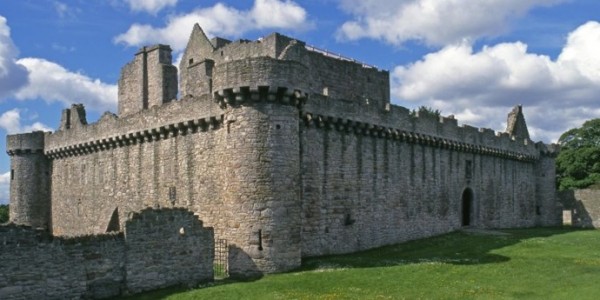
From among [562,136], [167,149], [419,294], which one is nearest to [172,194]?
[167,149]

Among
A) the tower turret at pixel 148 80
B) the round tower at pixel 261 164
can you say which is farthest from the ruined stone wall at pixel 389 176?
the tower turret at pixel 148 80

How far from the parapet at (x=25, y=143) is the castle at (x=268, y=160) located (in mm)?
76

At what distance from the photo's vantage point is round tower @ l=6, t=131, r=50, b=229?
3784 centimetres

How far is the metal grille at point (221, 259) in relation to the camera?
830 inches

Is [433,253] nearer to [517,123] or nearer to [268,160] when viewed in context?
[268,160]

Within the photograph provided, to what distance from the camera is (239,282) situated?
19.5 metres

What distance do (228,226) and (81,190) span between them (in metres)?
16.8

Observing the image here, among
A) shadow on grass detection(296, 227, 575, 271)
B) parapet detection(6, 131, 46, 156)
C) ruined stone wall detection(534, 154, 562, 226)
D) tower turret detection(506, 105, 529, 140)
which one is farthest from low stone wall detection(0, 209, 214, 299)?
ruined stone wall detection(534, 154, 562, 226)

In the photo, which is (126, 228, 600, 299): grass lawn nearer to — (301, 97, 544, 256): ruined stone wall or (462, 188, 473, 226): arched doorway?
(301, 97, 544, 256): ruined stone wall

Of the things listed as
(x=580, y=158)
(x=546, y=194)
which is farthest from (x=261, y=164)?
(x=580, y=158)

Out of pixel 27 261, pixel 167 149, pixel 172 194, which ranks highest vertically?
pixel 167 149

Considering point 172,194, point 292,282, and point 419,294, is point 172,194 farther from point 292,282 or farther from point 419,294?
point 419,294

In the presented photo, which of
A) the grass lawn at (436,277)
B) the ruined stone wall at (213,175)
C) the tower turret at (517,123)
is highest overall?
the tower turret at (517,123)

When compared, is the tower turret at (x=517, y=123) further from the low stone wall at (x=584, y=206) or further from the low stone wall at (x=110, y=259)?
the low stone wall at (x=110, y=259)
